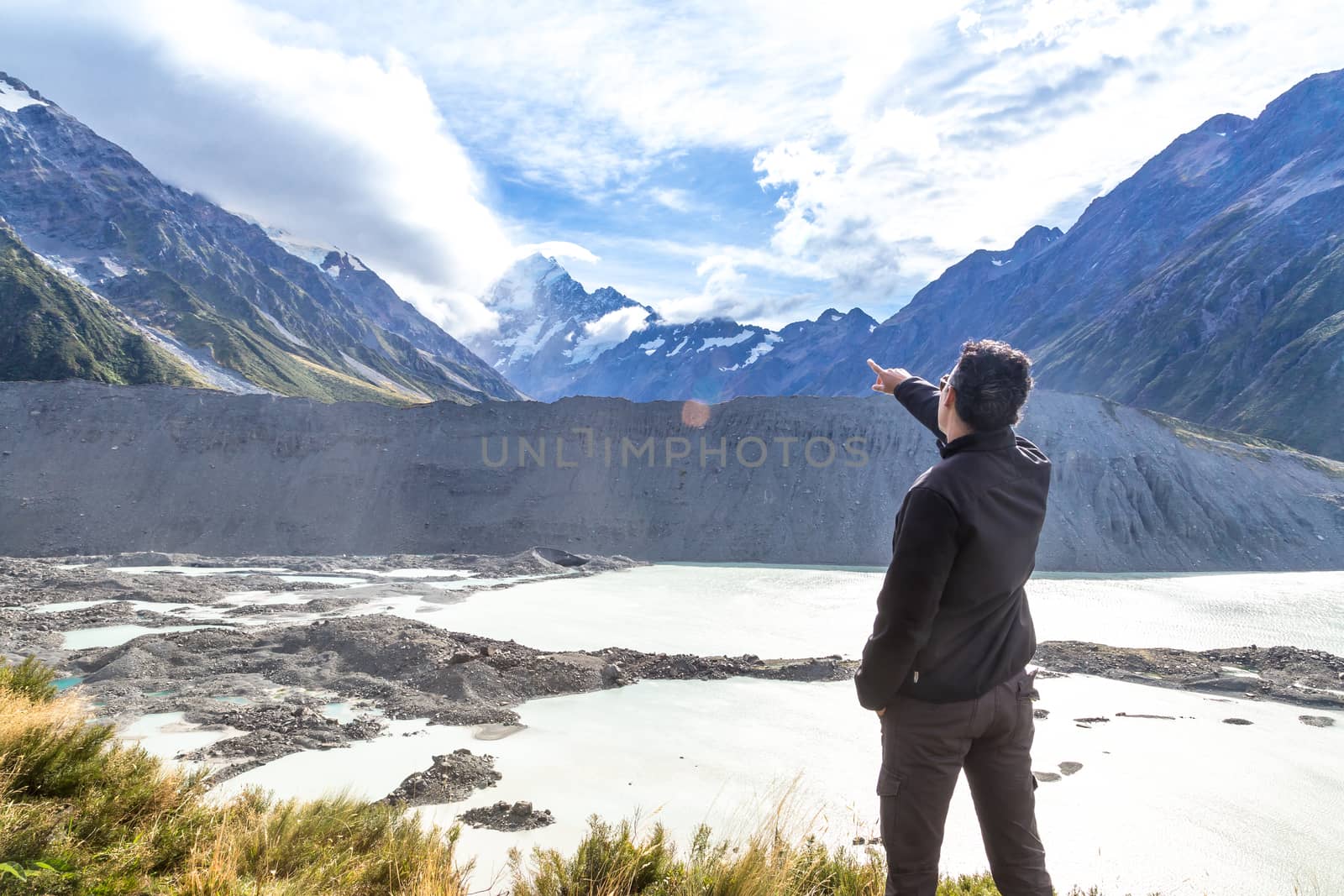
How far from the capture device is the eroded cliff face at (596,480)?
93.5 ft

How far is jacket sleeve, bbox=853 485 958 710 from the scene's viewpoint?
2.07 metres

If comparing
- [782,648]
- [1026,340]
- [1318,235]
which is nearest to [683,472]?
[782,648]

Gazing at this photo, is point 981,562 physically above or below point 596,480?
below

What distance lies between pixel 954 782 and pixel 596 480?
3181cm

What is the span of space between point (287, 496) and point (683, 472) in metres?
17.0

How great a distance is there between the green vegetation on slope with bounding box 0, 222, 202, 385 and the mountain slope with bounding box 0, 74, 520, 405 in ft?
43.1

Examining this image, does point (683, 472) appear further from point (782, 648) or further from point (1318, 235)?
point (1318, 235)

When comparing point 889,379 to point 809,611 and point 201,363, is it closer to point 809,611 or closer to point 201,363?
point 809,611

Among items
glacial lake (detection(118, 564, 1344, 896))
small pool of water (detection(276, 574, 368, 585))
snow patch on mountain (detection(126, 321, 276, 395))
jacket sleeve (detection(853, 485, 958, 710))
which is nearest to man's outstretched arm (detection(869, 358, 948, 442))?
jacket sleeve (detection(853, 485, 958, 710))

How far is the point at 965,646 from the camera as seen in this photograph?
86.1 inches

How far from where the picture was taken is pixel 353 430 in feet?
112

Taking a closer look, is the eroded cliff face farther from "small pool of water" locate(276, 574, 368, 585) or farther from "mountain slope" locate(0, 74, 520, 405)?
"mountain slope" locate(0, 74, 520, 405)

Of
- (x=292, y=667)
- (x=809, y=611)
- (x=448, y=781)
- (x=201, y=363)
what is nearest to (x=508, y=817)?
(x=448, y=781)

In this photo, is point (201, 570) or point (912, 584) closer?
point (912, 584)
